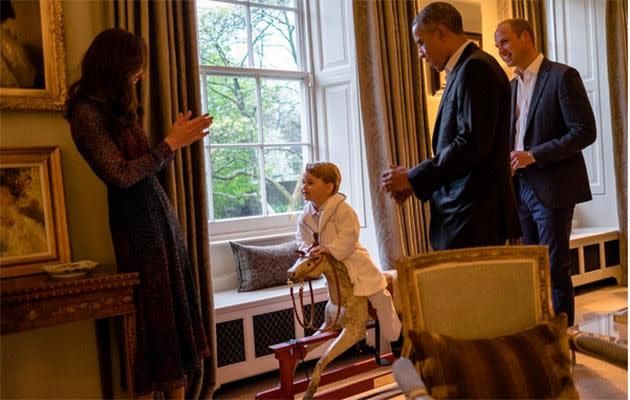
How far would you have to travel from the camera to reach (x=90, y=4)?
2.76 m

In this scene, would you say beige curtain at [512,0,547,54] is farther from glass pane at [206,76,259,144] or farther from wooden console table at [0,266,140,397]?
wooden console table at [0,266,140,397]

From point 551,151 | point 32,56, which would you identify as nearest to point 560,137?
point 551,151

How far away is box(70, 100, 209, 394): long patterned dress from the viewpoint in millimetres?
2197

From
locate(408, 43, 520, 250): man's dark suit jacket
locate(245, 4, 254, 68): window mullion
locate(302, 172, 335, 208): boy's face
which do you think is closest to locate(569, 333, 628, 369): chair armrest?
locate(408, 43, 520, 250): man's dark suit jacket

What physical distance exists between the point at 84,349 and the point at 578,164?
248cm

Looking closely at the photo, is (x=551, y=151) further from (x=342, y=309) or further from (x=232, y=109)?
(x=232, y=109)

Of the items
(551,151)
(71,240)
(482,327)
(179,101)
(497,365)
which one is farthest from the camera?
(551,151)

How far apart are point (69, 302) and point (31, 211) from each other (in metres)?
0.60

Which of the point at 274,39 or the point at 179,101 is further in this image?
the point at 274,39

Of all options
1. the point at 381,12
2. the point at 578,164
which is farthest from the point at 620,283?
the point at 381,12

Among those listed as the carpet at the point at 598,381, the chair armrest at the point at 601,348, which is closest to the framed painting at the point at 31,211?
the chair armrest at the point at 601,348

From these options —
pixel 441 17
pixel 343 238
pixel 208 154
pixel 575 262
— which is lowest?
pixel 575 262

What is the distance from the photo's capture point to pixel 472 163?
2047 millimetres

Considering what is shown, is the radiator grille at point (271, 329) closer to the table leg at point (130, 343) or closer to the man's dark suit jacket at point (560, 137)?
the table leg at point (130, 343)
